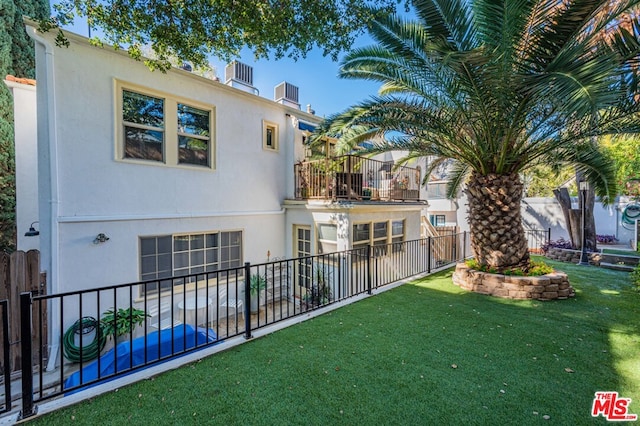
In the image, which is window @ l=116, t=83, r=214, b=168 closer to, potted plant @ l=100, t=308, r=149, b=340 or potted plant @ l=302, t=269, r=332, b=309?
potted plant @ l=100, t=308, r=149, b=340

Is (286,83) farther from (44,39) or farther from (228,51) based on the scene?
(44,39)

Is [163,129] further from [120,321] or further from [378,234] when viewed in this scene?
[378,234]

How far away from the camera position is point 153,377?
10.4ft

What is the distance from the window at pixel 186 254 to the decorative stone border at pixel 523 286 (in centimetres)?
642

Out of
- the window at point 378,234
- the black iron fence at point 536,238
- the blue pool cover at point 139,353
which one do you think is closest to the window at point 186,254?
the blue pool cover at point 139,353

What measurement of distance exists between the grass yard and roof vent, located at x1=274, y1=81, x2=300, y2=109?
9032 mm

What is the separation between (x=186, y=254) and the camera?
7062mm

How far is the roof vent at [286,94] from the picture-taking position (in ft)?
36.6

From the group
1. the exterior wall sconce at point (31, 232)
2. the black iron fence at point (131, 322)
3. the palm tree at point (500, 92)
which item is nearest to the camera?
the black iron fence at point (131, 322)

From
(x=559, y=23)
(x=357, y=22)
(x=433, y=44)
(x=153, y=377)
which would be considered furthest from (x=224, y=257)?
(x=559, y=23)

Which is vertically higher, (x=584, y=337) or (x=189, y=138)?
(x=189, y=138)

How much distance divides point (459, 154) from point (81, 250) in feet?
28.8

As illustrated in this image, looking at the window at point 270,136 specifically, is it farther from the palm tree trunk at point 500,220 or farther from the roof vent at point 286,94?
the palm tree trunk at point 500,220

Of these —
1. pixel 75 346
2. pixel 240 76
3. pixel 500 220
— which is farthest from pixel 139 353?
pixel 240 76
